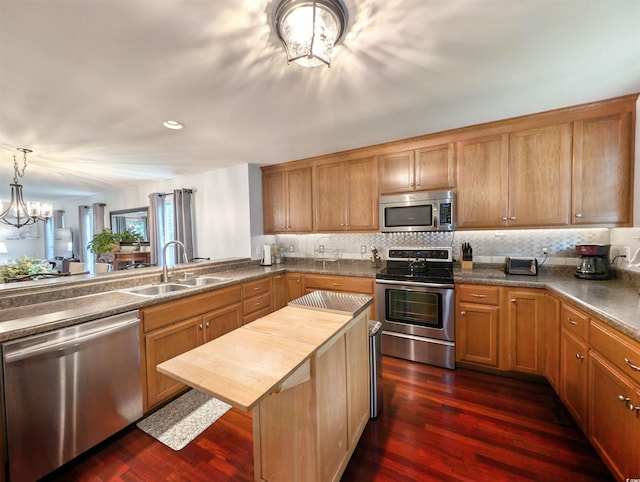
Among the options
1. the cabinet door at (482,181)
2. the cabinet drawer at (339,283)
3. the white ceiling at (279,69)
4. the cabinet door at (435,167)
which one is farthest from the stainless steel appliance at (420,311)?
the white ceiling at (279,69)

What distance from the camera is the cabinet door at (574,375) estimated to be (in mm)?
1618

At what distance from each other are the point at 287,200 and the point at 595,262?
3368mm

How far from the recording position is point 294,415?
118 cm

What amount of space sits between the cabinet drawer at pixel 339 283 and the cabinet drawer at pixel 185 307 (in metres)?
0.93

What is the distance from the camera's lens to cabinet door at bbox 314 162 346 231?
3.43 metres

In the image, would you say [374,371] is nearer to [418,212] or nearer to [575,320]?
[575,320]

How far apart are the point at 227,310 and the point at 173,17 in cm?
229

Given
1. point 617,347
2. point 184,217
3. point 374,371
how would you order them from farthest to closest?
point 184,217 → point 374,371 → point 617,347

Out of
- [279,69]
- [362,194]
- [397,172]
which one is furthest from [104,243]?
[397,172]

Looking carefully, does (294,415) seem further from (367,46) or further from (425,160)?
(425,160)

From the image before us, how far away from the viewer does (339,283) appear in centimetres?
310

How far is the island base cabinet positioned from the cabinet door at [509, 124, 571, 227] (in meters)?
2.17

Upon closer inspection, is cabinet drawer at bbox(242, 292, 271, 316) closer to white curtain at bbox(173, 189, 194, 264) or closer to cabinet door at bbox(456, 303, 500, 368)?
white curtain at bbox(173, 189, 194, 264)

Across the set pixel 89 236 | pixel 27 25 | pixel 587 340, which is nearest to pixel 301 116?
pixel 27 25
